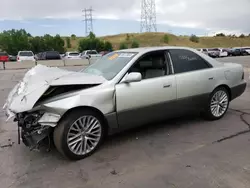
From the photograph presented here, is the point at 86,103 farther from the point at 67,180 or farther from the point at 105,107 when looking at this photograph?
the point at 67,180

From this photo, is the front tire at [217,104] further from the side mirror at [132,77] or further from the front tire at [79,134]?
the front tire at [79,134]

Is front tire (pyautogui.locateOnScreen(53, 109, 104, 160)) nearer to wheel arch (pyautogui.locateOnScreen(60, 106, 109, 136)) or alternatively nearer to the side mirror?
wheel arch (pyautogui.locateOnScreen(60, 106, 109, 136))

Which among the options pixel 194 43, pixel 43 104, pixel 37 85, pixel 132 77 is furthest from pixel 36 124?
pixel 194 43

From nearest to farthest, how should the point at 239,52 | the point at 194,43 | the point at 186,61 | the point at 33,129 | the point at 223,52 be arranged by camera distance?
1. the point at 33,129
2. the point at 186,61
3. the point at 223,52
4. the point at 239,52
5. the point at 194,43

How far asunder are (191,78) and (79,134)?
7.70 feet

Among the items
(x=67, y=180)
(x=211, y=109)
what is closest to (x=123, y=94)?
(x=67, y=180)

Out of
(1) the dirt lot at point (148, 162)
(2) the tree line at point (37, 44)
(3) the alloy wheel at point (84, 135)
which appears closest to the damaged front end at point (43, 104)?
(3) the alloy wheel at point (84, 135)

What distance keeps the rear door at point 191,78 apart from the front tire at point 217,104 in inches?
6.9

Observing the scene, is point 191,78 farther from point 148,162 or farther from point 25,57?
point 25,57

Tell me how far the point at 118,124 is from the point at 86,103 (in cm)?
66

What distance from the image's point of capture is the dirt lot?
131 inches

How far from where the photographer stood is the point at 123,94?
419cm

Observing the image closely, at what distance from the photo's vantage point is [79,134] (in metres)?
3.89

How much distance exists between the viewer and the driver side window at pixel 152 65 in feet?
15.3
